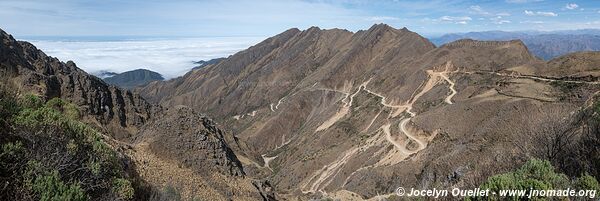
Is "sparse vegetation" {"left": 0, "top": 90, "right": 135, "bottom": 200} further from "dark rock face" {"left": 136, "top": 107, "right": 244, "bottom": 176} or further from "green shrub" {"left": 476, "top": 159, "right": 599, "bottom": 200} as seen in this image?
"dark rock face" {"left": 136, "top": 107, "right": 244, "bottom": 176}

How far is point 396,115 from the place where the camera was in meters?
97.6

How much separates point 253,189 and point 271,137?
107029 millimetres

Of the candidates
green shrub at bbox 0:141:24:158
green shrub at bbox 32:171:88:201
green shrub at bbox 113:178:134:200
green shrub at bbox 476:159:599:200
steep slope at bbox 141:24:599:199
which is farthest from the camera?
steep slope at bbox 141:24:599:199

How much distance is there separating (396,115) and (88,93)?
61.3 meters

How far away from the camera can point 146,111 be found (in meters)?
78.1

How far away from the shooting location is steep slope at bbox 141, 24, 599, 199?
1876 inches

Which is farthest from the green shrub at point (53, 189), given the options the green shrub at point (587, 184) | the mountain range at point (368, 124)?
the green shrub at point (587, 184)

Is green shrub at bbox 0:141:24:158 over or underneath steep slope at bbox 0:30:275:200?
over

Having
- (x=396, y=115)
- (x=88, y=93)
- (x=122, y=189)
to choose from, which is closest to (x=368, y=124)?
(x=396, y=115)

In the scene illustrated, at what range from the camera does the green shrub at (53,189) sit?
12.7 metres

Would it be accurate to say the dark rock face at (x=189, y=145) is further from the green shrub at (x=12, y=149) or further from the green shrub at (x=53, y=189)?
the green shrub at (x=53, y=189)

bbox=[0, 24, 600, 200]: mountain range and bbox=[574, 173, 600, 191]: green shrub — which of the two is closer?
bbox=[574, 173, 600, 191]: green shrub

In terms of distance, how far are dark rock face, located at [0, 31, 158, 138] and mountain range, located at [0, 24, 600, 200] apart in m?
0.29

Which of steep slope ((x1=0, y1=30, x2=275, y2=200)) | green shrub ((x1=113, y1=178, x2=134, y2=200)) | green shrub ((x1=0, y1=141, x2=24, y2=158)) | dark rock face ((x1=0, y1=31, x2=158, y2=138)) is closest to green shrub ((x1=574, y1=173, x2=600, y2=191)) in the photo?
steep slope ((x1=0, y1=30, x2=275, y2=200))
